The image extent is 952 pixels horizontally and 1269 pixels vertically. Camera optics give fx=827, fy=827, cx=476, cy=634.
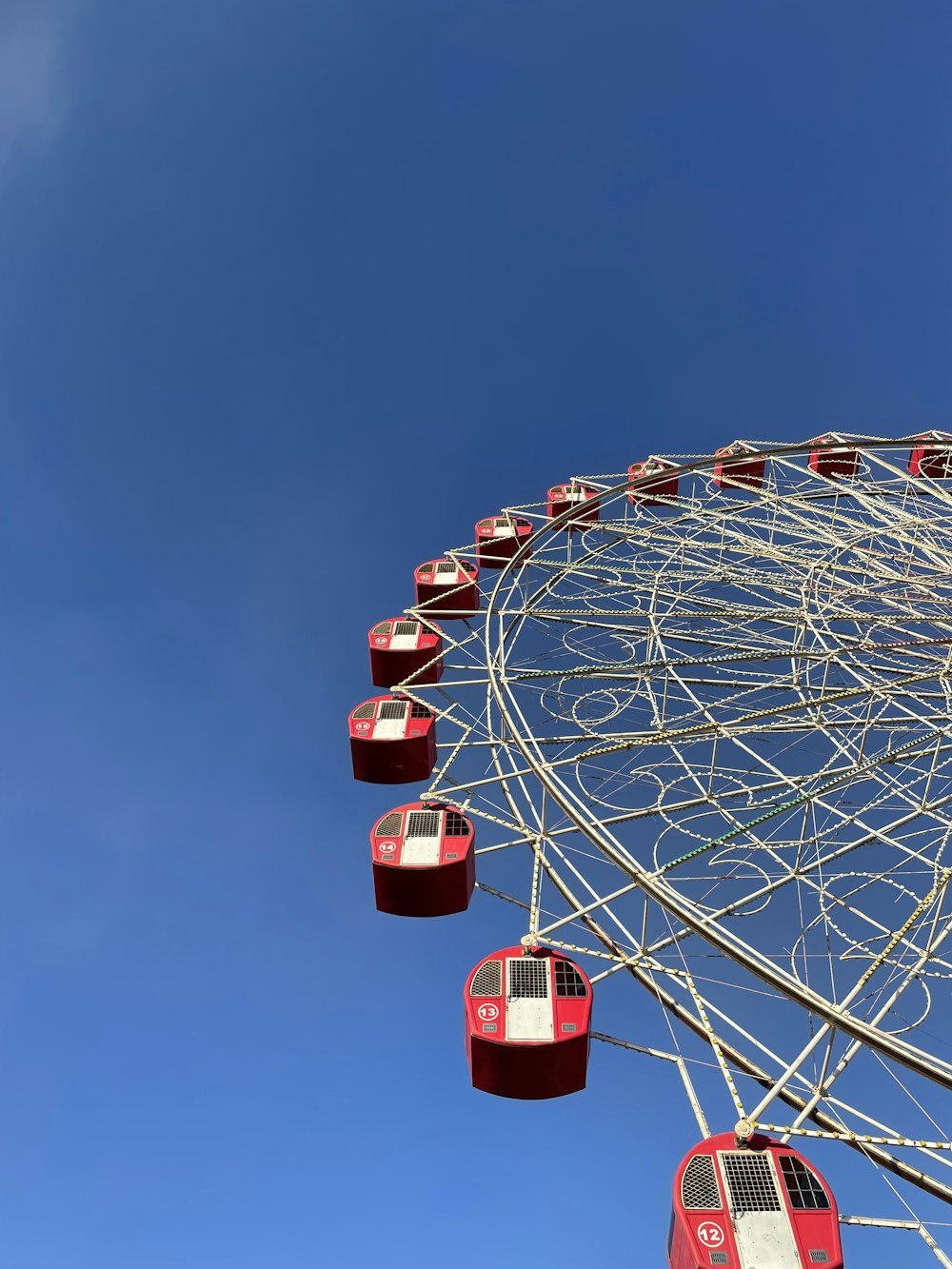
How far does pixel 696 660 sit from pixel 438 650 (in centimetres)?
839

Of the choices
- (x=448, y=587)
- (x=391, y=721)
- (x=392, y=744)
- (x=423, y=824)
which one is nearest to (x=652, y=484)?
(x=448, y=587)

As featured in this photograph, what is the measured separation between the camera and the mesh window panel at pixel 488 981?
41.7ft

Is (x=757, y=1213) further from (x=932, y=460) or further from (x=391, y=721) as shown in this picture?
(x=932, y=460)

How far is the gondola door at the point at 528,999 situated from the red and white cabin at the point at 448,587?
12863mm

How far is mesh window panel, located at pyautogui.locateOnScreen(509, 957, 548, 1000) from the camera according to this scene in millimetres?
12641

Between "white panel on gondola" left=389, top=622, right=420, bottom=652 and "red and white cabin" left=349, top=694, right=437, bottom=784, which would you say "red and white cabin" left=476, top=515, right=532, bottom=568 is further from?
"red and white cabin" left=349, top=694, right=437, bottom=784

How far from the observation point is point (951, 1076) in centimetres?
821

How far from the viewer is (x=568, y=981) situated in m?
12.8

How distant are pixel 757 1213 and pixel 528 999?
4.14 m

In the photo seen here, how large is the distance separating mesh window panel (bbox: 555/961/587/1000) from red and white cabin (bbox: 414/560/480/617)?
13.0 m

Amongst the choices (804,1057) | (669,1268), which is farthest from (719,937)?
(669,1268)

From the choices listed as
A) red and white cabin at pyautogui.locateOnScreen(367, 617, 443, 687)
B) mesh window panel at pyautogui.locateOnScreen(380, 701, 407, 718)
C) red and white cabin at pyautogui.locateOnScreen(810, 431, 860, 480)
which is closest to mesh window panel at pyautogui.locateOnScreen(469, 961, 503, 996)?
mesh window panel at pyautogui.locateOnScreen(380, 701, 407, 718)

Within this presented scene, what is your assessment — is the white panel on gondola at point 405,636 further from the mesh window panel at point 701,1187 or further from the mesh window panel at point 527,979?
the mesh window panel at point 701,1187

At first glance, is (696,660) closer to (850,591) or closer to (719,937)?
(850,591)
